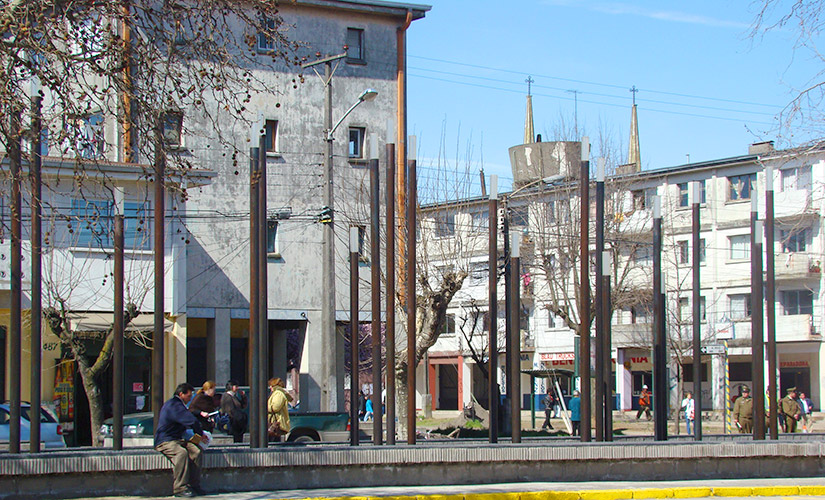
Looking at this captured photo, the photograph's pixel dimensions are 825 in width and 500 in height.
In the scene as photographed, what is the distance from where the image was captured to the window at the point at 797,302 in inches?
2018

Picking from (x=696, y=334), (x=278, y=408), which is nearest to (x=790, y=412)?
(x=696, y=334)

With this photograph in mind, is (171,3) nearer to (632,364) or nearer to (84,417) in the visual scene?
(84,417)

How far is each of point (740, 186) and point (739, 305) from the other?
601cm

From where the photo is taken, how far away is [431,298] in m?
24.2

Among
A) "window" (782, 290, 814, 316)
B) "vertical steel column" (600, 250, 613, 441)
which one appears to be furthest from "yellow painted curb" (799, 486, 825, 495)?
"window" (782, 290, 814, 316)

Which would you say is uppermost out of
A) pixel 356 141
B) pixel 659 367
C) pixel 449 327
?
pixel 356 141

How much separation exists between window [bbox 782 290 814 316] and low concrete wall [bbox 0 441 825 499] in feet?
121

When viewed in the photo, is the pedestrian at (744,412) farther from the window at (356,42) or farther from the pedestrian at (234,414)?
the window at (356,42)

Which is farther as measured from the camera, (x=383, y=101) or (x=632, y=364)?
(x=632, y=364)

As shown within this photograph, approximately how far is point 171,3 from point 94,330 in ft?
60.6

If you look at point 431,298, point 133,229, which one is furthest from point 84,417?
point 431,298

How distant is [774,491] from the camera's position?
48.9 feet

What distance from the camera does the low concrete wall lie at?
12.7 m

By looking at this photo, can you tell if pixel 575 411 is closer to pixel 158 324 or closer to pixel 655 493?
pixel 655 493
